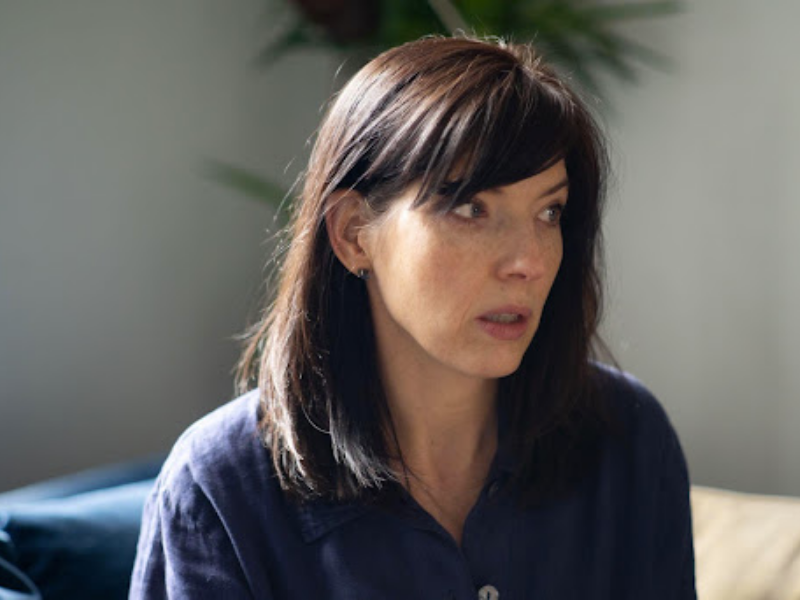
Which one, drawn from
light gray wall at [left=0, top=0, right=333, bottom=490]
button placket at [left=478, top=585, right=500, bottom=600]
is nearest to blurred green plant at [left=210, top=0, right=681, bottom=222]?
light gray wall at [left=0, top=0, right=333, bottom=490]

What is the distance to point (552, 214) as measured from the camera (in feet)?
3.67

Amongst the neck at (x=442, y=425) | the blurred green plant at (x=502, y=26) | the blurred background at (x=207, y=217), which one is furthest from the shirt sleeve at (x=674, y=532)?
the blurred green plant at (x=502, y=26)

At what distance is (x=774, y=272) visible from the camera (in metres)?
1.98

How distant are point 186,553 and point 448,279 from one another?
0.42 m

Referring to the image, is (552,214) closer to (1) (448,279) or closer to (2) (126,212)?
(1) (448,279)

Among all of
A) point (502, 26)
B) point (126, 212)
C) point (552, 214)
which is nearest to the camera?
point (552, 214)

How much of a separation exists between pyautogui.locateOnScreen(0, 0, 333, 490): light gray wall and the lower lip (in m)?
1.21

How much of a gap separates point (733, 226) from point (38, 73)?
137cm

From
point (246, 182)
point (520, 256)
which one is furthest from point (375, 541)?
point (246, 182)

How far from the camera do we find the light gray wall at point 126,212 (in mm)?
1979

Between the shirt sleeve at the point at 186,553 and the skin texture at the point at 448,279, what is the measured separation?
0.73ft

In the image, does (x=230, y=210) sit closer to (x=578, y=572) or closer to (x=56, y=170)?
(x=56, y=170)

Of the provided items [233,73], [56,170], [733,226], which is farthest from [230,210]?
[733,226]

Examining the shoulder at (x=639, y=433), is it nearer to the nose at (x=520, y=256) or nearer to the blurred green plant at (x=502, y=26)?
the nose at (x=520, y=256)
